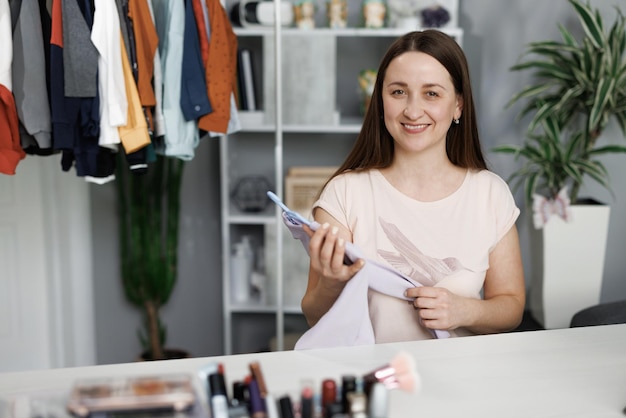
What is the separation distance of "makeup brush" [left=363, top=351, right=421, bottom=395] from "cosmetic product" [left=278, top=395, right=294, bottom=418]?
9 centimetres

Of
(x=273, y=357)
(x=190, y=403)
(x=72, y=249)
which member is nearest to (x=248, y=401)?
(x=190, y=403)

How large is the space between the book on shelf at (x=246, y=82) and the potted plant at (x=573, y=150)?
106cm

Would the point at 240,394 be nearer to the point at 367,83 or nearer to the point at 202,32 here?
the point at 202,32

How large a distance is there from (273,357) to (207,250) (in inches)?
94.0

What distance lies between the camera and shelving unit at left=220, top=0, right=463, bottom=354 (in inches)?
119

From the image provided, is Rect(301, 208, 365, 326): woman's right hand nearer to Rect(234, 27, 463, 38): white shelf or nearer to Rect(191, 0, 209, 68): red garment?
Rect(191, 0, 209, 68): red garment

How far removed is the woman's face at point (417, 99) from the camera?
1612 millimetres

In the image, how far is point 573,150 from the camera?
3.06 m

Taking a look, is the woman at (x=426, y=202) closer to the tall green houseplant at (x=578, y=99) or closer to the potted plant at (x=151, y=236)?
the tall green houseplant at (x=578, y=99)

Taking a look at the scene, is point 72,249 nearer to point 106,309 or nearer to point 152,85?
point 106,309

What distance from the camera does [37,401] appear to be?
0.82 metres

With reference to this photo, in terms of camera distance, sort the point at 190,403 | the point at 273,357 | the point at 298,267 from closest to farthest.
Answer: the point at 190,403, the point at 273,357, the point at 298,267

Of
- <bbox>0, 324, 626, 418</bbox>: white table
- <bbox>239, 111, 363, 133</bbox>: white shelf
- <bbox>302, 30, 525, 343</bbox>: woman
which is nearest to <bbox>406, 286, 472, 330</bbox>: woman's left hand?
<bbox>302, 30, 525, 343</bbox>: woman

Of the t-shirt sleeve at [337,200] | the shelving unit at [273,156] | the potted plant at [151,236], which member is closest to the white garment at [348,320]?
the t-shirt sleeve at [337,200]
